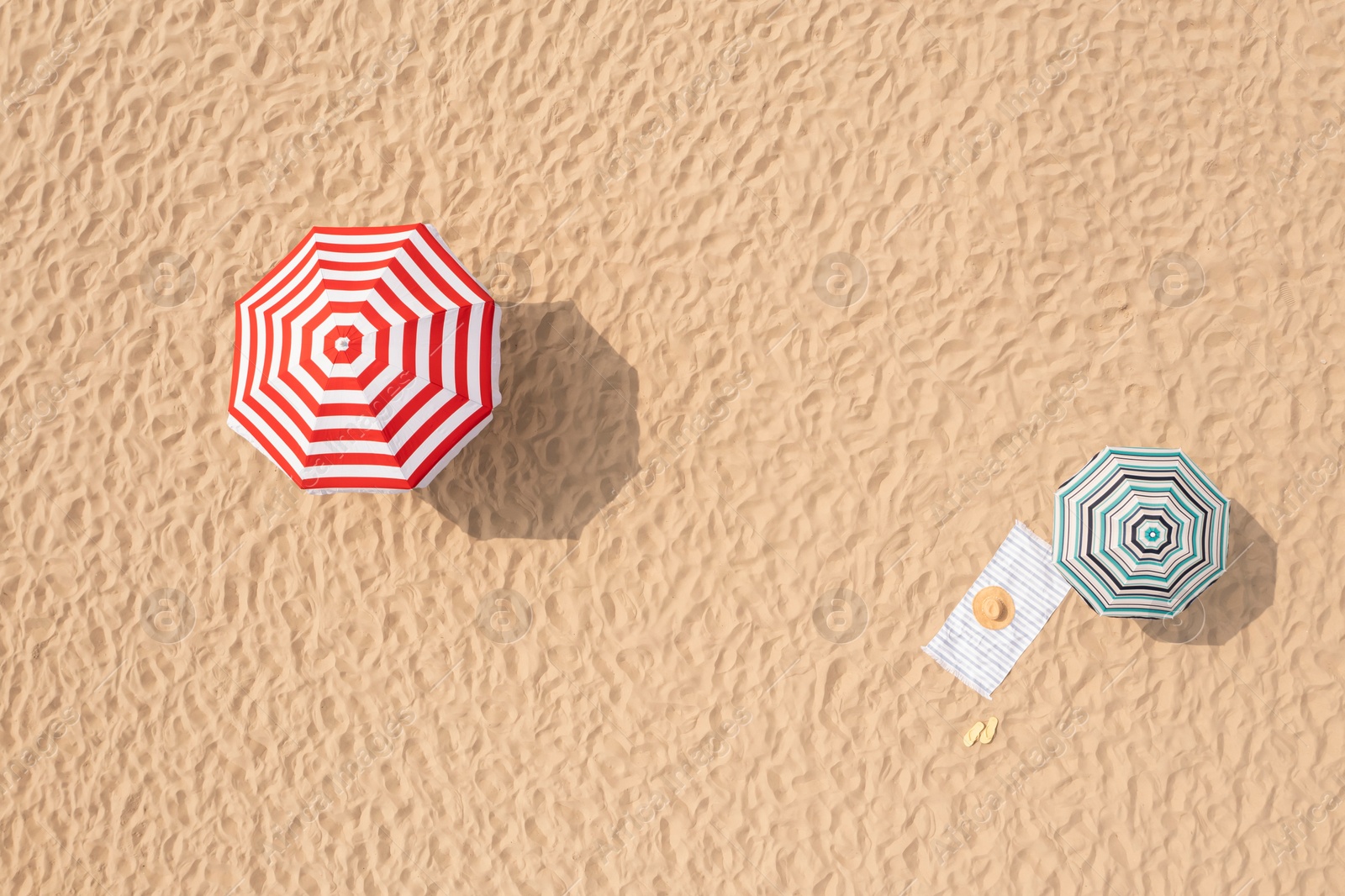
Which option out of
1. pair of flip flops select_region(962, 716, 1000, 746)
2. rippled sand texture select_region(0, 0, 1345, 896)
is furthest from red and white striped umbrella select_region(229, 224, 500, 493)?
pair of flip flops select_region(962, 716, 1000, 746)

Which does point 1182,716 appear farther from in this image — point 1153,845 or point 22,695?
point 22,695

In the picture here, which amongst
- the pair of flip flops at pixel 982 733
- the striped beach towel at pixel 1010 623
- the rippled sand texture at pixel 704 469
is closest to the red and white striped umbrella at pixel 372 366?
the rippled sand texture at pixel 704 469

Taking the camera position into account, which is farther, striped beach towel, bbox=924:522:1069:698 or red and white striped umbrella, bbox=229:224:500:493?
striped beach towel, bbox=924:522:1069:698

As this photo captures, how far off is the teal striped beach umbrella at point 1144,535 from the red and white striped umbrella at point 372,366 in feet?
14.2

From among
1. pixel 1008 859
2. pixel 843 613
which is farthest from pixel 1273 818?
pixel 843 613

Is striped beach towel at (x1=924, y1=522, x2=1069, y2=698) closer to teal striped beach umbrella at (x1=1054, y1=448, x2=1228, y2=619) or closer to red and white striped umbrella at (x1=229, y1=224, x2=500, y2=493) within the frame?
teal striped beach umbrella at (x1=1054, y1=448, x2=1228, y2=619)

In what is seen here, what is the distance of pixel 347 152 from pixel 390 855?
5.58 meters

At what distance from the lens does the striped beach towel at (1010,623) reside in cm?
793

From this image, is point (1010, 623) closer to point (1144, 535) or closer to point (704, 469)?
point (1144, 535)

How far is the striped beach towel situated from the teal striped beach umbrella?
1.74 feet

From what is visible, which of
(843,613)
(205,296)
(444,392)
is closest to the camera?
(444,392)

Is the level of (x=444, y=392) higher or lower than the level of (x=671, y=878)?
higher

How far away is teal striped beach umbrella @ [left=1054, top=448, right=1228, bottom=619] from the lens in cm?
723

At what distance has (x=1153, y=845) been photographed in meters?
7.74
